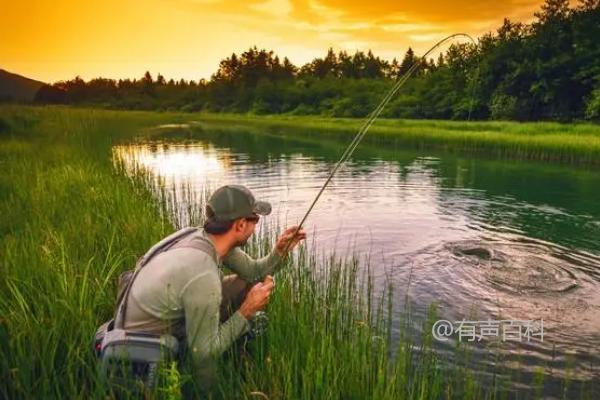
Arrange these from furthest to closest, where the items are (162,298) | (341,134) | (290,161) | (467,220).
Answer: (341,134) → (290,161) → (467,220) → (162,298)

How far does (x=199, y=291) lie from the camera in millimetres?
2646

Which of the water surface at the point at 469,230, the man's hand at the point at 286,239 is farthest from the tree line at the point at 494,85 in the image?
the man's hand at the point at 286,239

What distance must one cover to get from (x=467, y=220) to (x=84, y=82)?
192051mm

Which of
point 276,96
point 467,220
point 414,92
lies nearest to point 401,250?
point 467,220

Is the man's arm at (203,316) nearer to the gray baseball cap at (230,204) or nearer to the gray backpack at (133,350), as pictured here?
the gray backpack at (133,350)

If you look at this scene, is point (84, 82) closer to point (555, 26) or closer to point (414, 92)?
point (414, 92)

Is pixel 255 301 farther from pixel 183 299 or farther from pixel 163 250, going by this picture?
pixel 163 250

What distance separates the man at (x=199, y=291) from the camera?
104 inches

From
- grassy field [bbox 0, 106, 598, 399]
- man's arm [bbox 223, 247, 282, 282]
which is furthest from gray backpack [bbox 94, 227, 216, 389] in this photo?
man's arm [bbox 223, 247, 282, 282]

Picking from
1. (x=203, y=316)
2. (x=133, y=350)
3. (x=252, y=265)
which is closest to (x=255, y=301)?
(x=203, y=316)

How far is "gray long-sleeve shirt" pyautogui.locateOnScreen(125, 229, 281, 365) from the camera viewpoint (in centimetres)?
265

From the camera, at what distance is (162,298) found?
2.68 m

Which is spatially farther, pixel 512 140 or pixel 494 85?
pixel 494 85

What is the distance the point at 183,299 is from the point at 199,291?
0.11 meters
